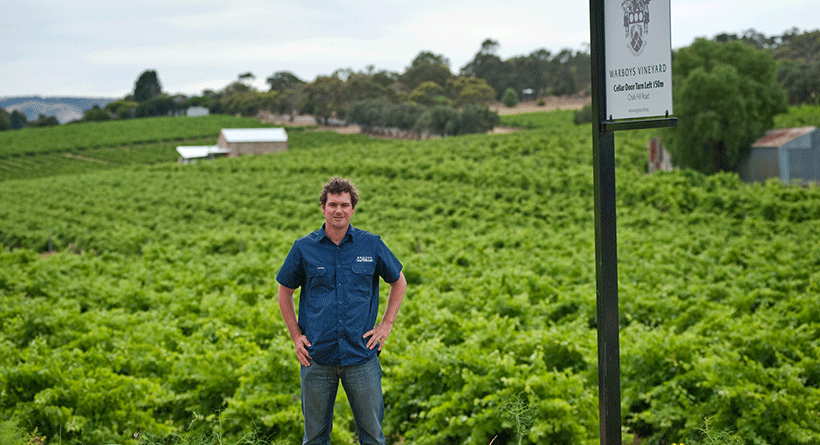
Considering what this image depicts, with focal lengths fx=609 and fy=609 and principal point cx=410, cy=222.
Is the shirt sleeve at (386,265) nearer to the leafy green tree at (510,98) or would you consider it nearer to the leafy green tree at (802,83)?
the leafy green tree at (802,83)

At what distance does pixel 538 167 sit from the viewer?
2819cm

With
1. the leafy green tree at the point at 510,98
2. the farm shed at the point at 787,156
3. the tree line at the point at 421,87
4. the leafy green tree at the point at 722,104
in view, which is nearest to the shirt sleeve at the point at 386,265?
the farm shed at the point at 787,156

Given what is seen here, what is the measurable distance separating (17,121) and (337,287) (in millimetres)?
114977

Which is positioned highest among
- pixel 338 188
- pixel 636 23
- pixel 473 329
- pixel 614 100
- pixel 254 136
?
pixel 254 136

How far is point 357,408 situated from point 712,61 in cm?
3060

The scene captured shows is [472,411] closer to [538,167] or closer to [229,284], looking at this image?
[229,284]

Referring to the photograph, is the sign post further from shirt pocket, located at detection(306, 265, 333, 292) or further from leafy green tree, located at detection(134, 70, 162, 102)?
leafy green tree, located at detection(134, 70, 162, 102)

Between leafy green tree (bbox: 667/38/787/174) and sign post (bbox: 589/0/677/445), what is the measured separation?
86.8 feet

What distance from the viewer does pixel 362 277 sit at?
335 cm

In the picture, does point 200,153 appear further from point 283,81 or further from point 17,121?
point 17,121

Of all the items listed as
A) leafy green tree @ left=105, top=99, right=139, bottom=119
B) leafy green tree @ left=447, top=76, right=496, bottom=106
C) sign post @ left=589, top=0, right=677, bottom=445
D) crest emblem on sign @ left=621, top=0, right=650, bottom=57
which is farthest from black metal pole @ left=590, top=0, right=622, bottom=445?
leafy green tree @ left=105, top=99, right=139, bottom=119

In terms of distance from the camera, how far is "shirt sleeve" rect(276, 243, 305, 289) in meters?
3.34

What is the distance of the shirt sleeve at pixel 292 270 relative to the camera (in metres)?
3.34

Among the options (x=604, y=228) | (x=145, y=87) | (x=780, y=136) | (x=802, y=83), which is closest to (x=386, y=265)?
(x=604, y=228)
